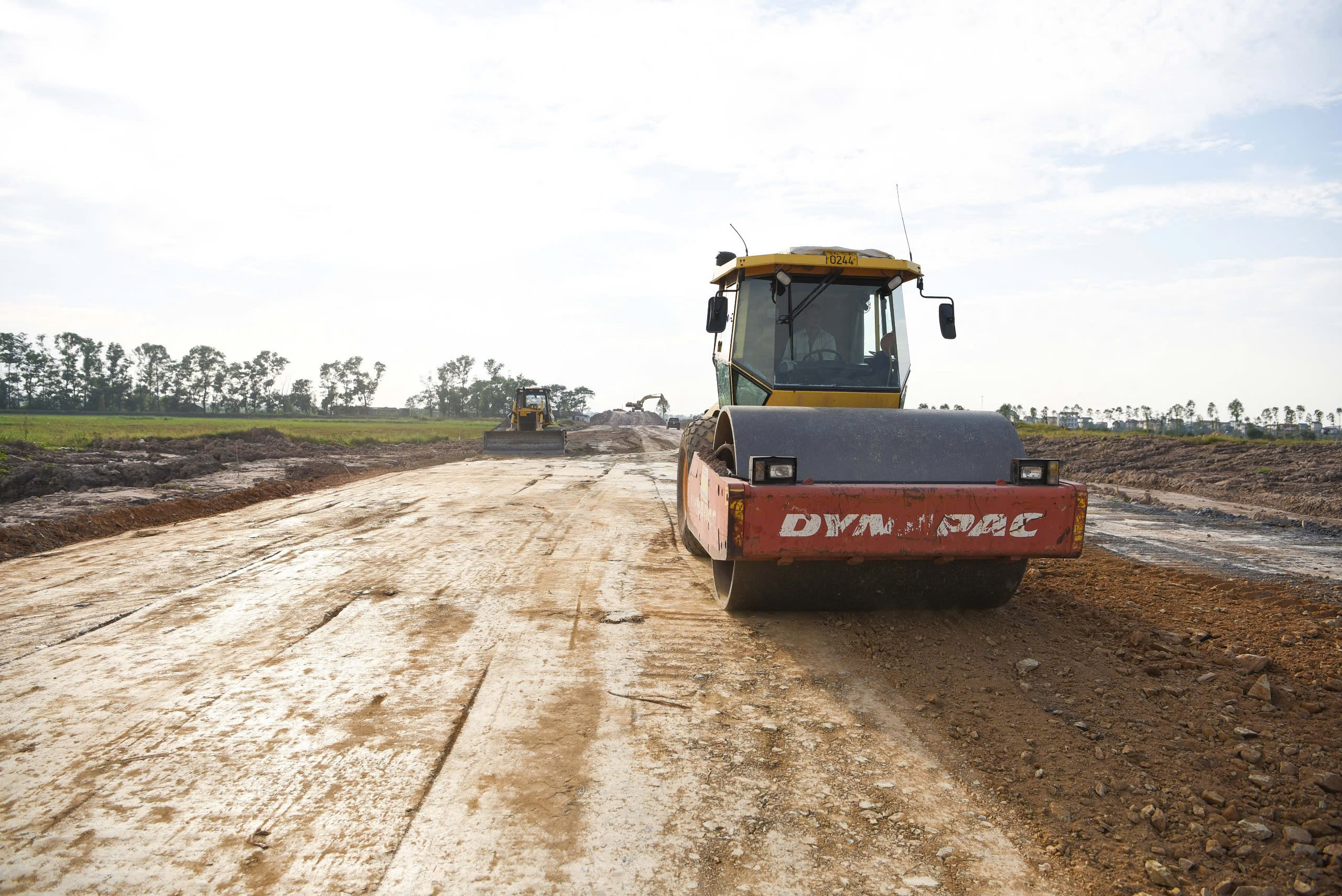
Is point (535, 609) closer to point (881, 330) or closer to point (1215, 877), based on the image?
point (881, 330)

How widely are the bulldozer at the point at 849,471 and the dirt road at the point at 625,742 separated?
1.23 ft

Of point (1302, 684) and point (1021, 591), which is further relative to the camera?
point (1021, 591)

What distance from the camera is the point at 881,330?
735 centimetres

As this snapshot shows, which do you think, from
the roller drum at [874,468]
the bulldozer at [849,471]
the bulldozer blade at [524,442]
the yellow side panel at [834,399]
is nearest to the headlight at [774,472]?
the bulldozer at [849,471]

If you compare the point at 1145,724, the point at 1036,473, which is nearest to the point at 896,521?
the point at 1036,473

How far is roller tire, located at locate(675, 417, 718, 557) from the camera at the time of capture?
6715 millimetres

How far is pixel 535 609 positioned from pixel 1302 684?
4.77m

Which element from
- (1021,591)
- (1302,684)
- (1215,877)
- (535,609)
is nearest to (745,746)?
(1215,877)

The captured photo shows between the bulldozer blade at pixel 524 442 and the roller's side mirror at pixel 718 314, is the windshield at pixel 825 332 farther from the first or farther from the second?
the bulldozer blade at pixel 524 442

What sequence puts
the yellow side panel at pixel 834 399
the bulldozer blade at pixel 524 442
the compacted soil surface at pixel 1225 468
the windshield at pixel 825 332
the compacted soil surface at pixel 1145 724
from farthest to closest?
1. the bulldozer blade at pixel 524 442
2. the compacted soil surface at pixel 1225 468
3. the windshield at pixel 825 332
4. the yellow side panel at pixel 834 399
5. the compacted soil surface at pixel 1145 724

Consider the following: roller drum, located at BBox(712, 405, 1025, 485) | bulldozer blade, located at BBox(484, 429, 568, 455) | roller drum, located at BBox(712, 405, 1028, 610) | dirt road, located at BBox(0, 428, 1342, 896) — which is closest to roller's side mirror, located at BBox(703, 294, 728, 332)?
roller drum, located at BBox(712, 405, 1028, 610)

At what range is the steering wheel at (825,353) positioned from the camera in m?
7.26

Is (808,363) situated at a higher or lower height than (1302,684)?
higher

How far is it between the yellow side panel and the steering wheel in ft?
1.16
